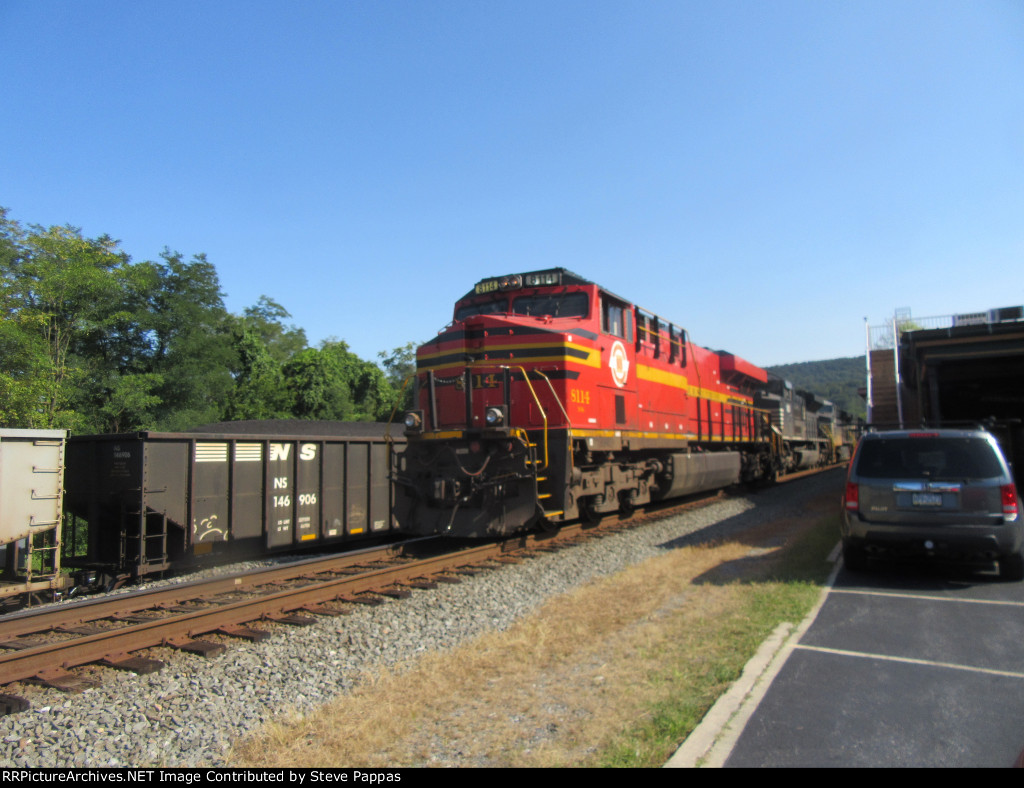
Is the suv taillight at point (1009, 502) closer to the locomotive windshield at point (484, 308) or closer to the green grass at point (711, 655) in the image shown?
the green grass at point (711, 655)

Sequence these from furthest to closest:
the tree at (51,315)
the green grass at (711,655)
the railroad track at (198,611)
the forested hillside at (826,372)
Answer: the forested hillside at (826,372), the tree at (51,315), the railroad track at (198,611), the green grass at (711,655)

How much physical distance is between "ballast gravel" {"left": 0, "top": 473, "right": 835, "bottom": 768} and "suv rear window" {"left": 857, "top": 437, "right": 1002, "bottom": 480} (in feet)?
11.4

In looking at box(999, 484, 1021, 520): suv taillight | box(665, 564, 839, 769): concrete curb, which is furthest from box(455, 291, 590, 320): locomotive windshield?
box(665, 564, 839, 769): concrete curb

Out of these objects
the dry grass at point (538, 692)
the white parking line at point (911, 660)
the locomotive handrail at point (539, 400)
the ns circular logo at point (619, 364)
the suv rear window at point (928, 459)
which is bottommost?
the dry grass at point (538, 692)

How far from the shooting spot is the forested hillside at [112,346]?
2270 centimetres

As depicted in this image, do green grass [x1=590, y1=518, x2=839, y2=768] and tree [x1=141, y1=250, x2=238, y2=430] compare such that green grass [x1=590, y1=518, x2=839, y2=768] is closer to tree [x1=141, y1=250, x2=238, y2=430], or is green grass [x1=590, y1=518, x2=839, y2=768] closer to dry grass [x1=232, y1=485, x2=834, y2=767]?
dry grass [x1=232, y1=485, x2=834, y2=767]

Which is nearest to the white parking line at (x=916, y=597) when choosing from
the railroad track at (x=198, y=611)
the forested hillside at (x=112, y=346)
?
the railroad track at (x=198, y=611)

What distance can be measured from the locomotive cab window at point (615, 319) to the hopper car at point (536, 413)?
1.0 inches

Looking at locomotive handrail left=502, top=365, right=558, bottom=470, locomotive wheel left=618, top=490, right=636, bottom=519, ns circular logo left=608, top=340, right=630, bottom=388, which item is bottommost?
locomotive wheel left=618, top=490, right=636, bottom=519

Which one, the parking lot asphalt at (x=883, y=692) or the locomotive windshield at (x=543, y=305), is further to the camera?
the locomotive windshield at (x=543, y=305)

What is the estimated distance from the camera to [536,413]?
A: 9.21 meters

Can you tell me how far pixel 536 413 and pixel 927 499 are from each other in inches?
190

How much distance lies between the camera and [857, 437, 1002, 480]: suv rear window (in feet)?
22.3
